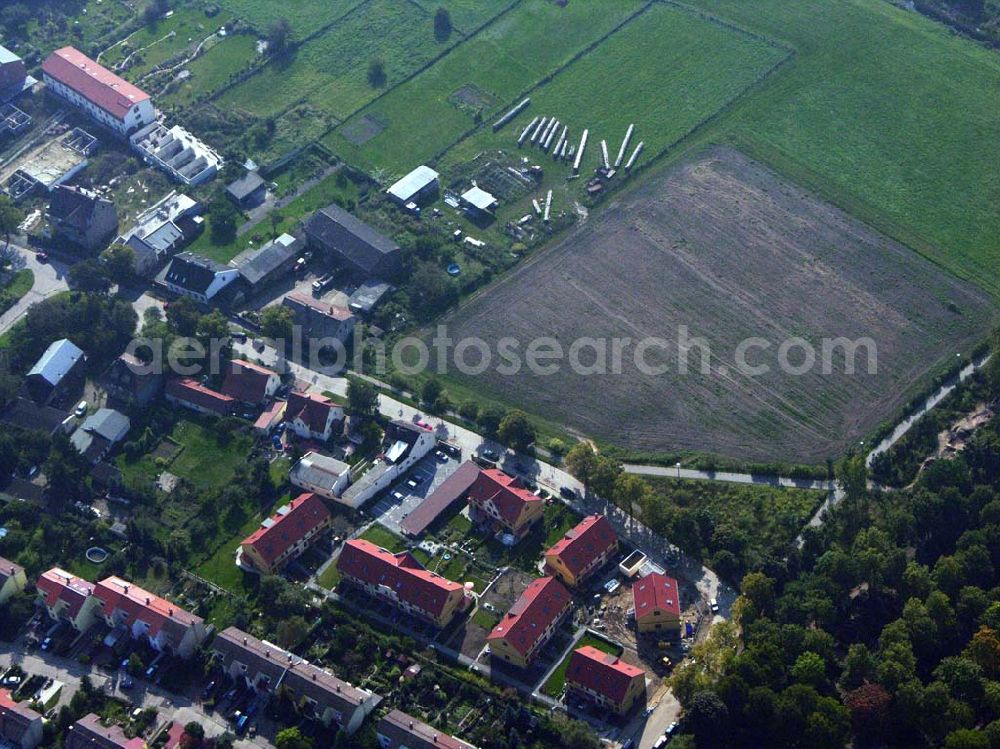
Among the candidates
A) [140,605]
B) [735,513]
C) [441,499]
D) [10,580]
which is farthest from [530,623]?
[10,580]

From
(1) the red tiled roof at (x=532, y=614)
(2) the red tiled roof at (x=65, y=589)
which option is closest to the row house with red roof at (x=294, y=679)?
(1) the red tiled roof at (x=532, y=614)

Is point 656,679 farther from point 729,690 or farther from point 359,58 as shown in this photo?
point 359,58

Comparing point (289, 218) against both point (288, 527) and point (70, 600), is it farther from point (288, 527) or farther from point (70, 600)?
point (70, 600)

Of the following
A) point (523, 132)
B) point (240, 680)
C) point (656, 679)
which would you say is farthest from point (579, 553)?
point (523, 132)

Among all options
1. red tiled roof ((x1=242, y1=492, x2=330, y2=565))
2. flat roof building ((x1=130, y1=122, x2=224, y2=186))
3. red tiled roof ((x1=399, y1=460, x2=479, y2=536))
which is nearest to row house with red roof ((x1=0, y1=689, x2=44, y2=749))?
red tiled roof ((x1=242, y1=492, x2=330, y2=565))

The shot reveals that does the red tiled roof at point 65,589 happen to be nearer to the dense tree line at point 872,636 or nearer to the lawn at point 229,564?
the lawn at point 229,564

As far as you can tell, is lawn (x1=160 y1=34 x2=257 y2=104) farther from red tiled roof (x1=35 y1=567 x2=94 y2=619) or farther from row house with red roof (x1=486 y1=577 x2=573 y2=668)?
row house with red roof (x1=486 y1=577 x2=573 y2=668)

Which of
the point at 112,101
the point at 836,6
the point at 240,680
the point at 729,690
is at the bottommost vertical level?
the point at 240,680
